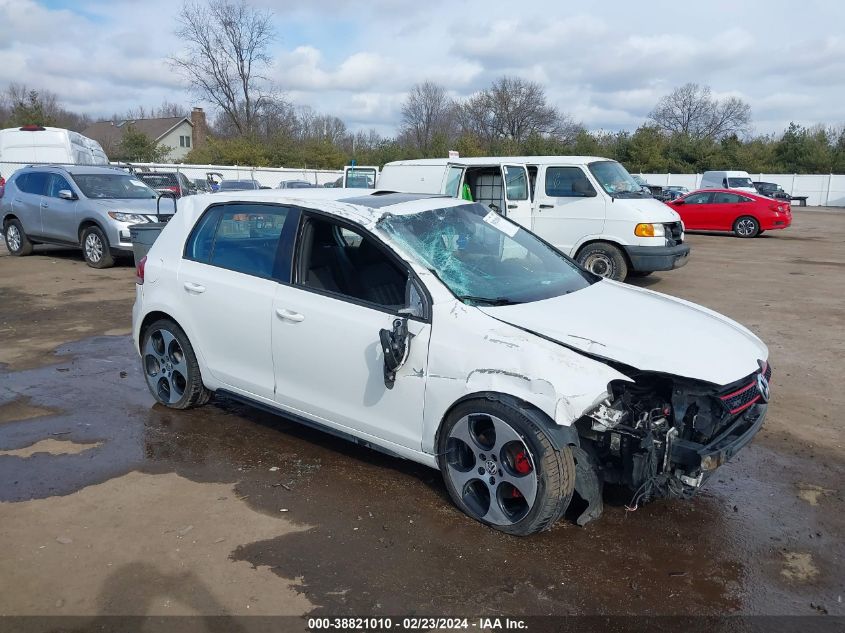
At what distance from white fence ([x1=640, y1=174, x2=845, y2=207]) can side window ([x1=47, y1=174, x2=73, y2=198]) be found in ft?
139

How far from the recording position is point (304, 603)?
302 cm

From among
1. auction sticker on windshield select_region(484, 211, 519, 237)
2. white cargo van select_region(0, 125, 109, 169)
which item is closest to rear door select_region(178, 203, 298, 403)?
auction sticker on windshield select_region(484, 211, 519, 237)

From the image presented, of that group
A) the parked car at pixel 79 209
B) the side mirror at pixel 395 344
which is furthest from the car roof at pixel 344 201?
the parked car at pixel 79 209

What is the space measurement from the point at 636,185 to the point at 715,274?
3.21 m

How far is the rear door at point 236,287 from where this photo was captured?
4.43 meters

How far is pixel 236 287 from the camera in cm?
457

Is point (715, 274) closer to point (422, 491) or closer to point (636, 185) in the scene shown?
point (636, 185)

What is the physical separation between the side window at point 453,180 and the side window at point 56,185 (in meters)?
7.73

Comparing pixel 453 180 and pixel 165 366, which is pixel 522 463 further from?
pixel 453 180

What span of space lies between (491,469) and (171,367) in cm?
287

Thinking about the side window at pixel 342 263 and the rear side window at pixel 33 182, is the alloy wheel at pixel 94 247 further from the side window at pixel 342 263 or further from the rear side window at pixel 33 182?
the side window at pixel 342 263

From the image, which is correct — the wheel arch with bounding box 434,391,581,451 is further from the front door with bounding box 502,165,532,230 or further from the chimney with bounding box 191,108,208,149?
the chimney with bounding box 191,108,208,149

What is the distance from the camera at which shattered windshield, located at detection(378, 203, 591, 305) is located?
394 cm

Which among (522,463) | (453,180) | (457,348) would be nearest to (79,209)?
(453,180)
